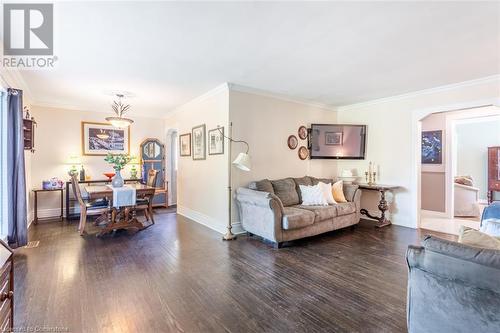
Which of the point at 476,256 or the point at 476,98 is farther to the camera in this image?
the point at 476,98

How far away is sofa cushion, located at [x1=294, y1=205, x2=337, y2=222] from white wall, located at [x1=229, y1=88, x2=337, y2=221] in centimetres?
108

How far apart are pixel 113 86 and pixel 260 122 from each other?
2600 mm

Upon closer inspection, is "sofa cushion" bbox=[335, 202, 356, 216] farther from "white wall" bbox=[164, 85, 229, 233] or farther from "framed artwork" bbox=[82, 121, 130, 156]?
"framed artwork" bbox=[82, 121, 130, 156]

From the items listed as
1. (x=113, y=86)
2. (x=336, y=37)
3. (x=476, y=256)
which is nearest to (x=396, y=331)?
(x=476, y=256)

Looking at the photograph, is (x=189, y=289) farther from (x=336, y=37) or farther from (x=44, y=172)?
(x=44, y=172)

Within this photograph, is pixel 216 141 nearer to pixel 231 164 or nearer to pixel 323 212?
pixel 231 164

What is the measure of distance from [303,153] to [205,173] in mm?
2076

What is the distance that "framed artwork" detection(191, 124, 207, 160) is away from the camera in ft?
16.5

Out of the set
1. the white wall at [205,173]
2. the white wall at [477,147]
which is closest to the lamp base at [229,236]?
the white wall at [205,173]

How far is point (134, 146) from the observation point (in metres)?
6.63

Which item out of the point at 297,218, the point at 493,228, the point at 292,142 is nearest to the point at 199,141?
the point at 292,142

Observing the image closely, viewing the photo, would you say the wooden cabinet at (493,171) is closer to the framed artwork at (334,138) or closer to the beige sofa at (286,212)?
the framed artwork at (334,138)

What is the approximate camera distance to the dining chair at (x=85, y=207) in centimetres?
431

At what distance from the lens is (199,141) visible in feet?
17.0
